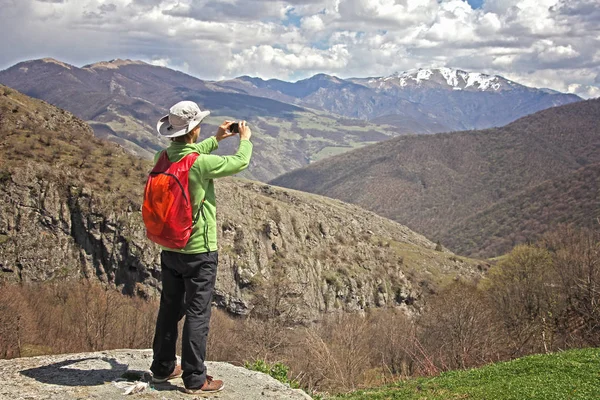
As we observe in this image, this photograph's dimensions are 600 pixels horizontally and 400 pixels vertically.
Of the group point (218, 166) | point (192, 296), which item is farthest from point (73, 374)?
point (218, 166)

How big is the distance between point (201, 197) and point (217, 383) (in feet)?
8.94

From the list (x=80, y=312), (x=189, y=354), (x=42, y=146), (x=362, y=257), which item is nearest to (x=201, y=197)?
(x=189, y=354)

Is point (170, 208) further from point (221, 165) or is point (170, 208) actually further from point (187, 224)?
point (221, 165)

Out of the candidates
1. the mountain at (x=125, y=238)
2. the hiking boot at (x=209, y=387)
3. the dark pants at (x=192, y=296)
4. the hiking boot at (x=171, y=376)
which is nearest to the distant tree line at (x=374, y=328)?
the mountain at (x=125, y=238)

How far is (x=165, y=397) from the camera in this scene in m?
6.91

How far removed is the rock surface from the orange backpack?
7.24ft

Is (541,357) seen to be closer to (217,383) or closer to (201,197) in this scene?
(217,383)

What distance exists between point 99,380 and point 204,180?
11.1ft

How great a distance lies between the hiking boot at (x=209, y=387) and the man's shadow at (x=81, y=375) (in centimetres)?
24

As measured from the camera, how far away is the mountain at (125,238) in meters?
61.5

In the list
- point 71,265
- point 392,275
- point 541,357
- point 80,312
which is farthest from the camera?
point 392,275

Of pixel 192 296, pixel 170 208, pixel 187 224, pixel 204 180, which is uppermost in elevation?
pixel 204 180

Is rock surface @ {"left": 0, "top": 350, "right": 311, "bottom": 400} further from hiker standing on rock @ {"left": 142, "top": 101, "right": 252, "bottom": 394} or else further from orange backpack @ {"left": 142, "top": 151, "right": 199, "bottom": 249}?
orange backpack @ {"left": 142, "top": 151, "right": 199, "bottom": 249}

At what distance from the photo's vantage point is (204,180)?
7.04 metres
